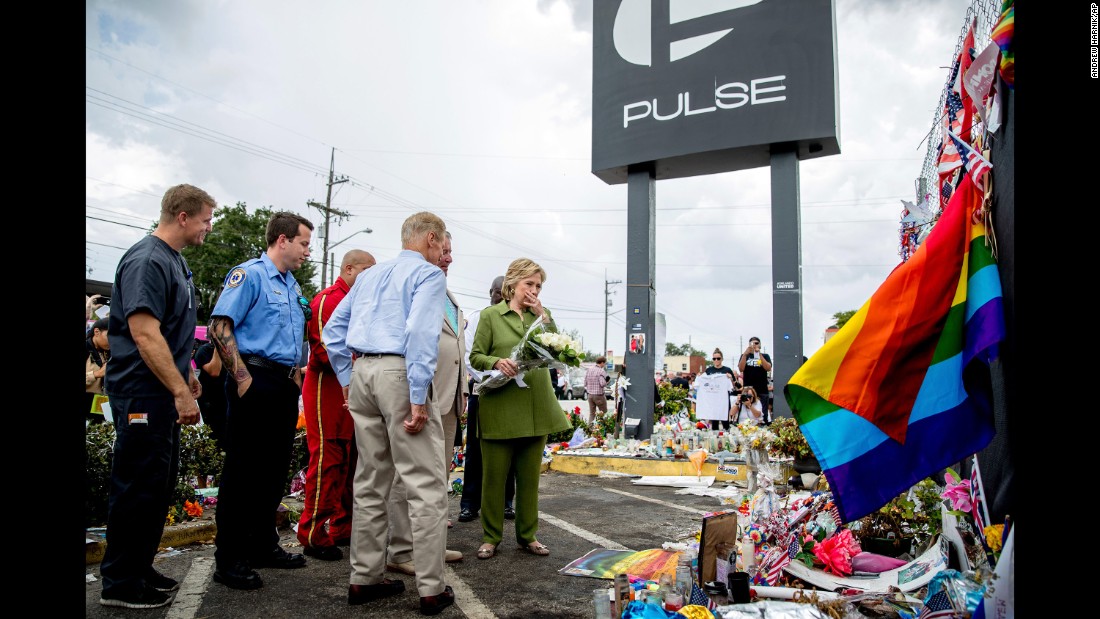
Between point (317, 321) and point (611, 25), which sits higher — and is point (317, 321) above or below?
below

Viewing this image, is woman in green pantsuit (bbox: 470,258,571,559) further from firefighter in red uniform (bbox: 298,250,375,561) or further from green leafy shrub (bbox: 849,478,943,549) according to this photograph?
green leafy shrub (bbox: 849,478,943,549)

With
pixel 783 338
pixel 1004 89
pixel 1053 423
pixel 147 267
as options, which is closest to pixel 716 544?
pixel 1053 423

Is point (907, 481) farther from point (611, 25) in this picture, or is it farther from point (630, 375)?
point (611, 25)

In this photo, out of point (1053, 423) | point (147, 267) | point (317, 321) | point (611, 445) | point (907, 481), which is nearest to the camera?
point (1053, 423)

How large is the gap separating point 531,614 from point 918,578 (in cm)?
179

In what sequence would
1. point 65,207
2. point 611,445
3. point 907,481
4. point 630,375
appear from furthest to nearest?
1. point 630,375
2. point 611,445
3. point 907,481
4. point 65,207

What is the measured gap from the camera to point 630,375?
37.4 ft

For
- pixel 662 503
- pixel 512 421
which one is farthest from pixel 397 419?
pixel 662 503

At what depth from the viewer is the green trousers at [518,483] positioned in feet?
14.1

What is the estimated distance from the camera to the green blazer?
429 cm

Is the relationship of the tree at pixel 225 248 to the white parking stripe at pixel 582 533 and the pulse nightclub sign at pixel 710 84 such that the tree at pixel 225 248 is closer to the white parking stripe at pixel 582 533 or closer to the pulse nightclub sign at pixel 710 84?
the pulse nightclub sign at pixel 710 84

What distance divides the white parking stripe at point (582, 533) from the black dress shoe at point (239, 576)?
2.21 metres

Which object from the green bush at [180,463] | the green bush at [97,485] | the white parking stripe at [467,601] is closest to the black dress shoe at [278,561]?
the green bush at [180,463]

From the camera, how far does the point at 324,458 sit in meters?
4.23
